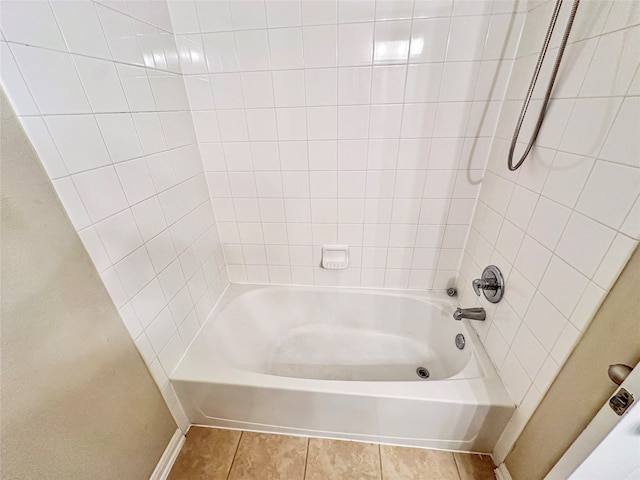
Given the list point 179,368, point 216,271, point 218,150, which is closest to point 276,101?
point 218,150

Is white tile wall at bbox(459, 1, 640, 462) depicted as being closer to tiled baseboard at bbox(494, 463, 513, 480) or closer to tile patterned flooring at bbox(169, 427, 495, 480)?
tiled baseboard at bbox(494, 463, 513, 480)

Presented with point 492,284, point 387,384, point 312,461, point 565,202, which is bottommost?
point 312,461

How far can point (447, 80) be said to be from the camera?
1064 millimetres

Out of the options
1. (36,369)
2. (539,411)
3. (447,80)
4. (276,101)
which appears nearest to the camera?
(36,369)

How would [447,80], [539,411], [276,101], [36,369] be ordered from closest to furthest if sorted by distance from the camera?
[36,369], [539,411], [447,80], [276,101]

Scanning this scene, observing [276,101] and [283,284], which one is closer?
[276,101]

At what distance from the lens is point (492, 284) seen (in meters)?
1.06

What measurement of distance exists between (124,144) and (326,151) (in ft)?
2.63

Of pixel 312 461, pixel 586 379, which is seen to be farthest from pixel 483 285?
pixel 312 461

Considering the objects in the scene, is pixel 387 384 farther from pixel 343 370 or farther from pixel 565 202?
pixel 565 202

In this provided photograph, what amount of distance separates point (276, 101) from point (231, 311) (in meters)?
1.15

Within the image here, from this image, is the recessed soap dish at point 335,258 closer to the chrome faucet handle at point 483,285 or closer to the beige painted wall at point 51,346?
the chrome faucet handle at point 483,285

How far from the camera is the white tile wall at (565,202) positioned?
595 millimetres

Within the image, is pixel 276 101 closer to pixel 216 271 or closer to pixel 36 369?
pixel 216 271
